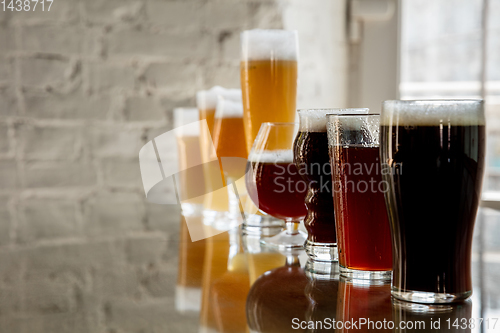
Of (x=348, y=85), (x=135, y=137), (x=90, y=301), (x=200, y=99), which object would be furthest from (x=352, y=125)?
(x=348, y=85)

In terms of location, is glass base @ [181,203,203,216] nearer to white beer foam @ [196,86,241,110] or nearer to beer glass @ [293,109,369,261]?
white beer foam @ [196,86,241,110]

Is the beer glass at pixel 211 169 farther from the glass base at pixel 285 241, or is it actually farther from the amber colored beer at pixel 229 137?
the glass base at pixel 285 241

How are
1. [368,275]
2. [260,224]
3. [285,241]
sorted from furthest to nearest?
[260,224] < [285,241] < [368,275]

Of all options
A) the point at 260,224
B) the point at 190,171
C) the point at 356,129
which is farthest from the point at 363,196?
the point at 190,171

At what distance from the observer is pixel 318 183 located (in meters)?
0.64

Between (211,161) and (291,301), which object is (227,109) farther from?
(291,301)

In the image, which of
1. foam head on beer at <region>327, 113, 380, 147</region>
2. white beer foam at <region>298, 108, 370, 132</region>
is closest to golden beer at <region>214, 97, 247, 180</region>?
white beer foam at <region>298, 108, 370, 132</region>

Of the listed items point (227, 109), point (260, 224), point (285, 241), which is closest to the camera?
point (285, 241)

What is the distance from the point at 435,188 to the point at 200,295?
0.72 feet

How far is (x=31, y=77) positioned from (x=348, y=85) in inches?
43.5

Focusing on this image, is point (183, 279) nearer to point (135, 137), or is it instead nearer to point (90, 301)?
point (90, 301)

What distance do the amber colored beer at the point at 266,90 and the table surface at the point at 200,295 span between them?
0.27m

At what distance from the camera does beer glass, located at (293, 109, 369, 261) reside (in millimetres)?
628

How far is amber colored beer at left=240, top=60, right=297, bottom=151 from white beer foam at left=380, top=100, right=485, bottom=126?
474mm
